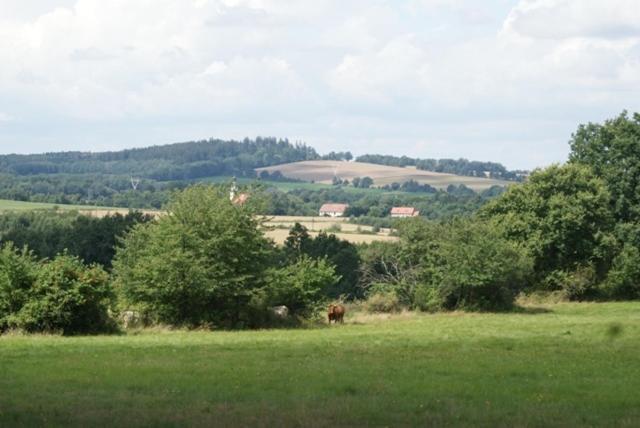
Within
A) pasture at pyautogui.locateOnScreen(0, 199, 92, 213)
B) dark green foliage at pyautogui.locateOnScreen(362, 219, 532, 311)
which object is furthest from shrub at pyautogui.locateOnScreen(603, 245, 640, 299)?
pasture at pyautogui.locateOnScreen(0, 199, 92, 213)

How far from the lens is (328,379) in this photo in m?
22.9

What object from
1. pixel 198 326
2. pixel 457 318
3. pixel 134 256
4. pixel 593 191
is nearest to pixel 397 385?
pixel 198 326

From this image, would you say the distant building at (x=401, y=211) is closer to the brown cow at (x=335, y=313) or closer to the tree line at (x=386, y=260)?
the tree line at (x=386, y=260)

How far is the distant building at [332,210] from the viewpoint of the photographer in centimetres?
17431

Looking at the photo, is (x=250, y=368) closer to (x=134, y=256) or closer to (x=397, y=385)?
(x=397, y=385)

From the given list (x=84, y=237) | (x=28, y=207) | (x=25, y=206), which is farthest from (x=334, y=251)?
(x=25, y=206)

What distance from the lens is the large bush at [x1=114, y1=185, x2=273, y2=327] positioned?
43062 millimetres

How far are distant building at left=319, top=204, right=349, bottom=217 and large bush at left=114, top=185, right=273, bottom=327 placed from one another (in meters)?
125

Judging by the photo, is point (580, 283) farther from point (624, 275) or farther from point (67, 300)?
point (67, 300)

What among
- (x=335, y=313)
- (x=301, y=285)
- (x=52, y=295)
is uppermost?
(x=52, y=295)

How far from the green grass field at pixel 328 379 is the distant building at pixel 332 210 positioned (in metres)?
136

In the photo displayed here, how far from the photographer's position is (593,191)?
6181cm

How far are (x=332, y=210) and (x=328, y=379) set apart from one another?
15568 cm

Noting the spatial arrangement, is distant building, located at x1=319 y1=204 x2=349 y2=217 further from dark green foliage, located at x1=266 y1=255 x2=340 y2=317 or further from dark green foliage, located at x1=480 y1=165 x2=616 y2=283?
dark green foliage, located at x1=266 y1=255 x2=340 y2=317
